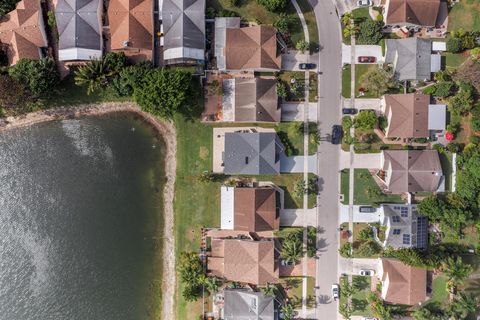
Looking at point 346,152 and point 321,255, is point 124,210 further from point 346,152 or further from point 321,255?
point 346,152

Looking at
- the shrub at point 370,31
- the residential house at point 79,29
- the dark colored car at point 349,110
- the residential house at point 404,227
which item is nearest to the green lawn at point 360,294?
the residential house at point 404,227

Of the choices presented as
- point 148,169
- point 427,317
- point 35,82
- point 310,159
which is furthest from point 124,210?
point 427,317

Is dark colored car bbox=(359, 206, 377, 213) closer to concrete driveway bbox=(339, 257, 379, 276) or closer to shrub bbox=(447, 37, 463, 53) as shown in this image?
concrete driveway bbox=(339, 257, 379, 276)

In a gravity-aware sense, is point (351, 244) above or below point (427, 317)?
above

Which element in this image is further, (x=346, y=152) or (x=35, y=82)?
(x=346, y=152)

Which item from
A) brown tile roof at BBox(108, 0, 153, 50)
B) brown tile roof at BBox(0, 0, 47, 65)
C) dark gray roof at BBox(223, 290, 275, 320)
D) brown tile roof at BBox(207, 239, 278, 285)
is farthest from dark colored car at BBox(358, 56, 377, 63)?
brown tile roof at BBox(0, 0, 47, 65)

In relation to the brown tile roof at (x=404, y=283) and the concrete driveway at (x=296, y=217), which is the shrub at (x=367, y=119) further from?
the brown tile roof at (x=404, y=283)
